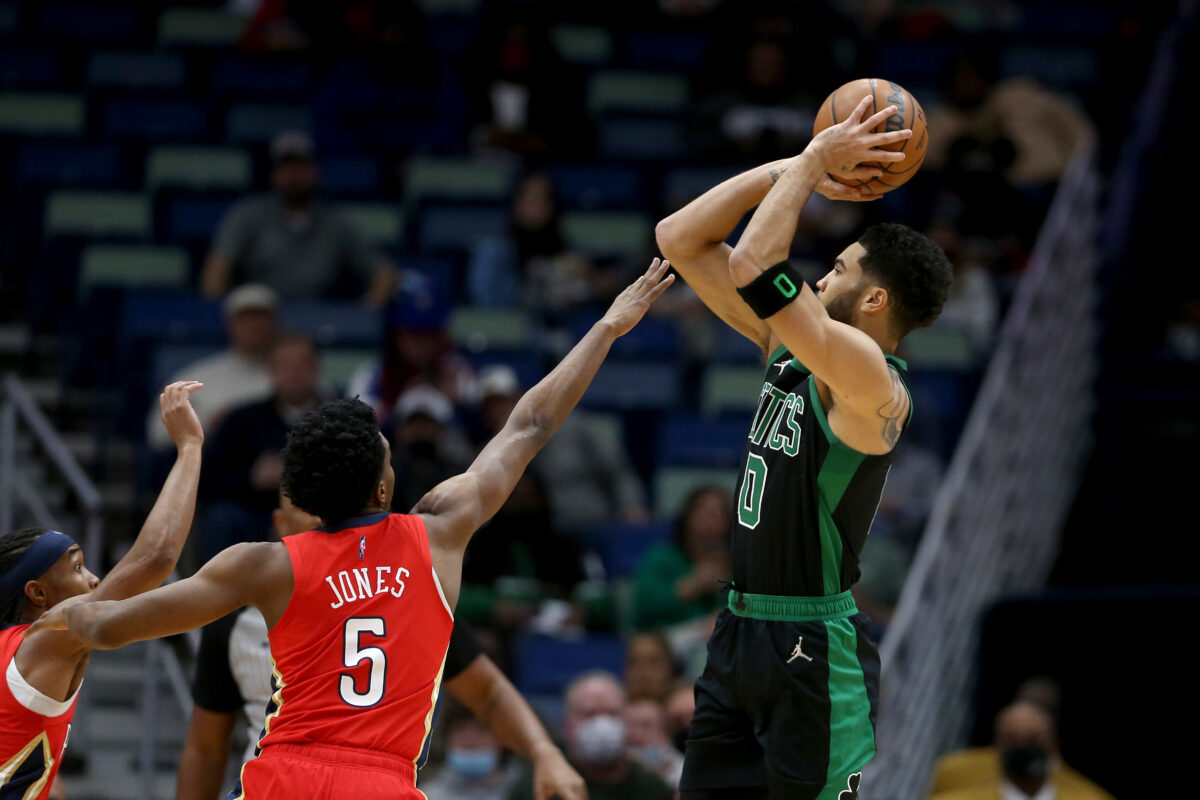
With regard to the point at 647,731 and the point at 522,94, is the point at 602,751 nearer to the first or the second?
the point at 647,731

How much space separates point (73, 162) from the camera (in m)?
12.5

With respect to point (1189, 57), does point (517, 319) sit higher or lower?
lower

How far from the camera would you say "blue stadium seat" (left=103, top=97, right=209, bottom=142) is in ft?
42.6

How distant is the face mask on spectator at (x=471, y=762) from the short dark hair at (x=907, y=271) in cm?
427

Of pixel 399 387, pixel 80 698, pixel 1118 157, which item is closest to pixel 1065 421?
pixel 1118 157

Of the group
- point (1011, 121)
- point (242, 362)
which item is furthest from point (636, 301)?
point (1011, 121)

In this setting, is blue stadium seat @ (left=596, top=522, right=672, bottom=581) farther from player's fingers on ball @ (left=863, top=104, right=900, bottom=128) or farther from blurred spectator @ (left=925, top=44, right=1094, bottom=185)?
player's fingers on ball @ (left=863, top=104, right=900, bottom=128)

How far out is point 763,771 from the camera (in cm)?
468

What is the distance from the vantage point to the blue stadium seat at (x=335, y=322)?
1100 centimetres

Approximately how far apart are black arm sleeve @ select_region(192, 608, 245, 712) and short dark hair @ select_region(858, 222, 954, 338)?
2342 millimetres

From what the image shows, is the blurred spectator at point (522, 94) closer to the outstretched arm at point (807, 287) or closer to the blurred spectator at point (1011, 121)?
the blurred spectator at point (1011, 121)

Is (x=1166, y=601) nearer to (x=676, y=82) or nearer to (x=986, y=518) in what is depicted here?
(x=986, y=518)

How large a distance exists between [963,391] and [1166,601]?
2.14 metres

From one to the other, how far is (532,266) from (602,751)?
515 cm
